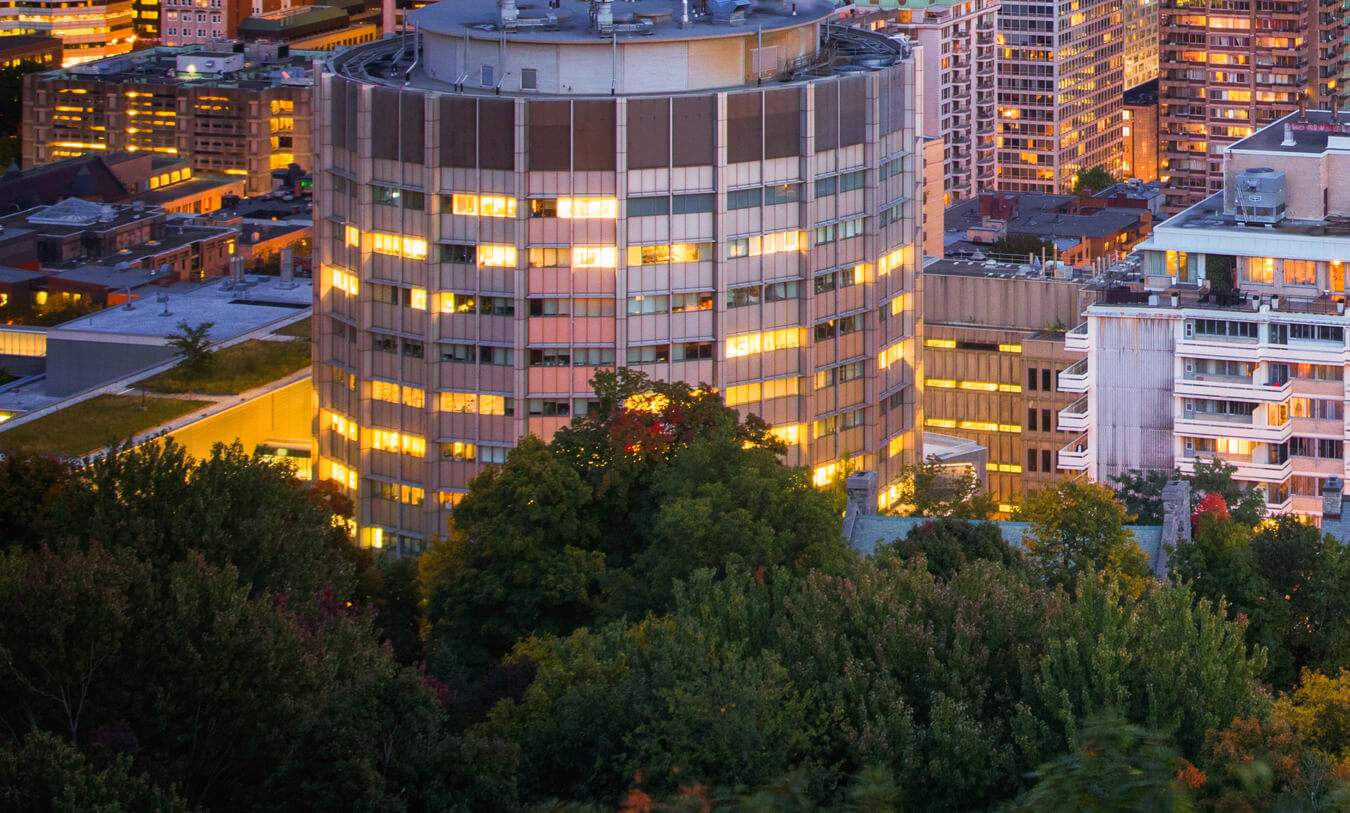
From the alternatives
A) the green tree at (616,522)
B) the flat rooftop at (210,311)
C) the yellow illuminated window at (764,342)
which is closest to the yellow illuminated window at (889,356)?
the yellow illuminated window at (764,342)

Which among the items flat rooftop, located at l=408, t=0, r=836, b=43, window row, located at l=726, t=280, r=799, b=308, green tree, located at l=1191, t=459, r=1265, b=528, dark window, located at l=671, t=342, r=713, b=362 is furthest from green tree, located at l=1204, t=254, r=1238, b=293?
dark window, located at l=671, t=342, r=713, b=362

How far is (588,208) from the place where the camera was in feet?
416

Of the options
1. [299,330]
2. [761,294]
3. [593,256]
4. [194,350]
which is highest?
[593,256]

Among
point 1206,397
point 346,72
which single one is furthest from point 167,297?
point 1206,397

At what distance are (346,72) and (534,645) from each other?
5271 centimetres

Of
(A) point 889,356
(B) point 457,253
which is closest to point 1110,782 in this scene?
(B) point 457,253

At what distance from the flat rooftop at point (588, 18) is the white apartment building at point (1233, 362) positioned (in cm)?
2467

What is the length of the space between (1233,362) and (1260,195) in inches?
504

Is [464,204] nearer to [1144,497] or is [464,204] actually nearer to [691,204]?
[691,204]

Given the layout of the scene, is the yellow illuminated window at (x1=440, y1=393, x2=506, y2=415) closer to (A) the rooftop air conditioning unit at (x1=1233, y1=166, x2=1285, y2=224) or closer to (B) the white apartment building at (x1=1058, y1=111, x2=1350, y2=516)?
(B) the white apartment building at (x1=1058, y1=111, x2=1350, y2=516)

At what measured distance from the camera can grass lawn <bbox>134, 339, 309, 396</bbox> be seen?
15000 cm

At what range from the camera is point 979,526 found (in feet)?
310

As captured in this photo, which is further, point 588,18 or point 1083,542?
point 588,18

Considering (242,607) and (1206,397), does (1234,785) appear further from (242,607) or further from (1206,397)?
(1206,397)
